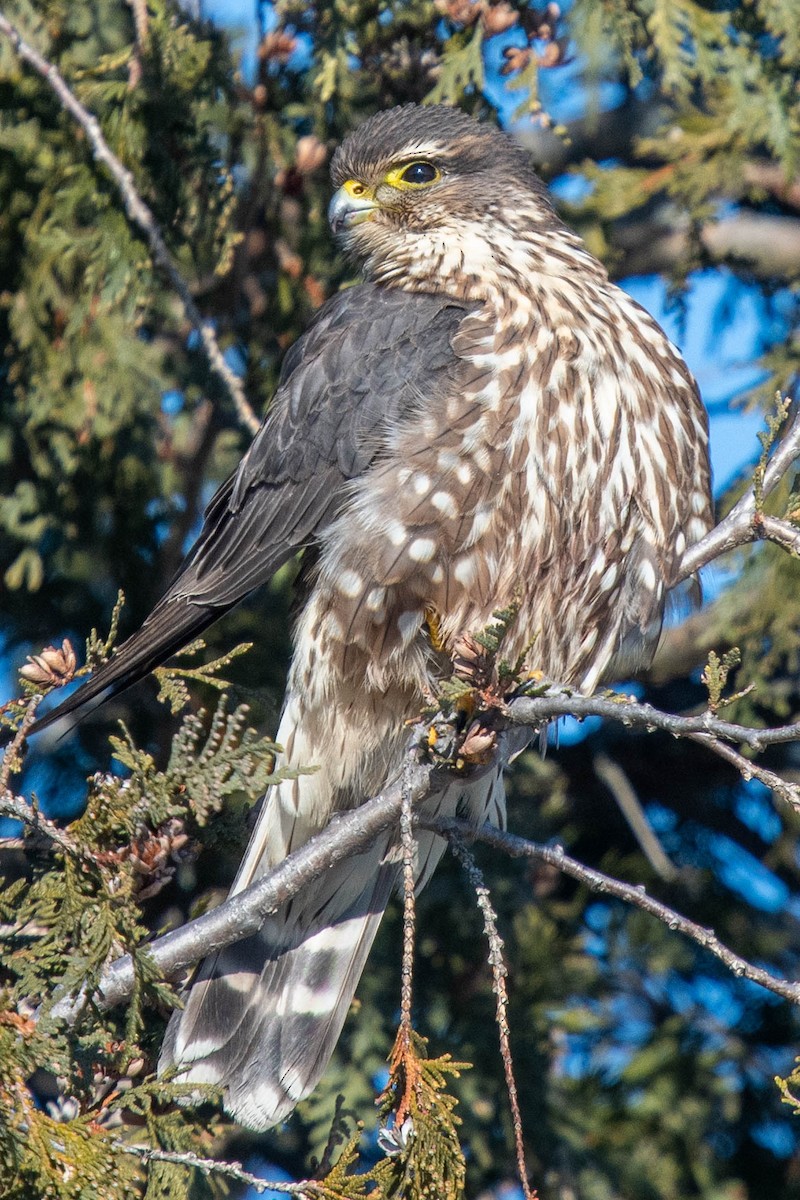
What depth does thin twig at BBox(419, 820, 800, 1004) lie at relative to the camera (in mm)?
2320

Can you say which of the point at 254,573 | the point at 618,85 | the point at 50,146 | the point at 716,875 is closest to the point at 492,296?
the point at 254,573

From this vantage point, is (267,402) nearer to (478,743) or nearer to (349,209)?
(349,209)

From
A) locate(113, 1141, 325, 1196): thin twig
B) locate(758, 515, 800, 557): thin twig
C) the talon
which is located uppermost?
locate(758, 515, 800, 557): thin twig

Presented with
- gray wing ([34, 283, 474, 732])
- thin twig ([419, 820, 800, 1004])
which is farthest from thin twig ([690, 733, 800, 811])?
gray wing ([34, 283, 474, 732])

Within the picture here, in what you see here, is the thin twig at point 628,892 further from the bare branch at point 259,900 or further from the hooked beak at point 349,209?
the hooked beak at point 349,209

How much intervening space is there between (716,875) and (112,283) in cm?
240

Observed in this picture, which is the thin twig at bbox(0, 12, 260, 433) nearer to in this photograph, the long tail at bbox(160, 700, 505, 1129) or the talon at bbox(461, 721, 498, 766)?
the long tail at bbox(160, 700, 505, 1129)

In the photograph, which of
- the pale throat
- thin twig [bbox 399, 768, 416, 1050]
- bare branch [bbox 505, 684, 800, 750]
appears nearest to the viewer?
bare branch [bbox 505, 684, 800, 750]

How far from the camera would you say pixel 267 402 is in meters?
4.09

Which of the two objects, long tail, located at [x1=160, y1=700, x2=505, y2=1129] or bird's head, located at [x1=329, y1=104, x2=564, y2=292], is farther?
bird's head, located at [x1=329, y1=104, x2=564, y2=292]

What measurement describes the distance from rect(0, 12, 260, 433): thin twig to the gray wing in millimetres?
235

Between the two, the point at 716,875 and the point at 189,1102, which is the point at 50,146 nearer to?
the point at 189,1102

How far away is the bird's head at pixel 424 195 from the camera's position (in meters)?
3.65

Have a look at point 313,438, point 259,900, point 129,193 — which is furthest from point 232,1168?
point 129,193
